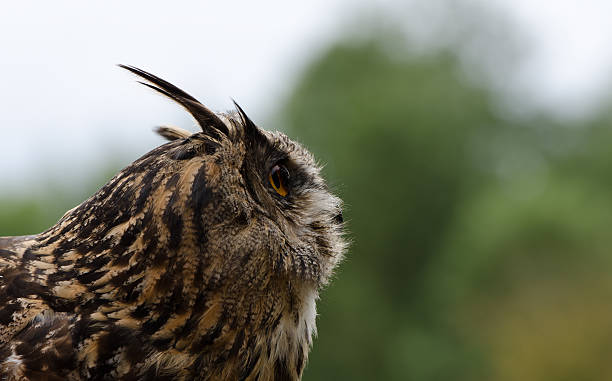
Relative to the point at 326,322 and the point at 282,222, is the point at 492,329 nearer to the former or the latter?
the point at 326,322

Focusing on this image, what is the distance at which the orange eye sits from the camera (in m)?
2.32

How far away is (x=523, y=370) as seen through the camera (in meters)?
15.7

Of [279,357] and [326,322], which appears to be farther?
[326,322]

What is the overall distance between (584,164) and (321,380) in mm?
18392

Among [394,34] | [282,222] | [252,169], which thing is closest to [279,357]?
[282,222]

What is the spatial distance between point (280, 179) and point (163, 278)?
651 millimetres

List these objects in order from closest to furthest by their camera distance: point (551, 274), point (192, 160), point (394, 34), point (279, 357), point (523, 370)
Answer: point (192, 160) < point (279, 357) < point (523, 370) < point (551, 274) < point (394, 34)

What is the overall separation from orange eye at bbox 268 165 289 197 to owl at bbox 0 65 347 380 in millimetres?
147

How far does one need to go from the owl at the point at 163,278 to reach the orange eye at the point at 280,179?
147 mm

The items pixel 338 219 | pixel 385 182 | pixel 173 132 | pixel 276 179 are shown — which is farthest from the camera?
pixel 385 182

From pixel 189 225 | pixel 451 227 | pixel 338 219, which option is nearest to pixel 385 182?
pixel 451 227

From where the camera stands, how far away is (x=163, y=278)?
1877 mm

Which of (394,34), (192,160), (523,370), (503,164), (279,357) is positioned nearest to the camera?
(192,160)

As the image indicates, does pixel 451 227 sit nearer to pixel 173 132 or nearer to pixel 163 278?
pixel 173 132
